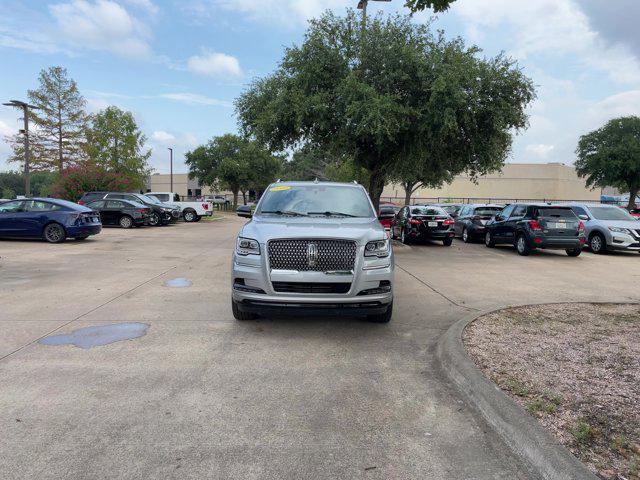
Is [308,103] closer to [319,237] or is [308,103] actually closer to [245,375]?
[319,237]

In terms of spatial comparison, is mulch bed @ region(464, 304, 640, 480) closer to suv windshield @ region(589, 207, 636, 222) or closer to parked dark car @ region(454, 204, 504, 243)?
suv windshield @ region(589, 207, 636, 222)

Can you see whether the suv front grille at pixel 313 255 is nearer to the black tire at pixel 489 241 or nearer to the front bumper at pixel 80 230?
the front bumper at pixel 80 230

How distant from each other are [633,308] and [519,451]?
5239 millimetres

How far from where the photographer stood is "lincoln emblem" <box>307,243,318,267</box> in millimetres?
5523

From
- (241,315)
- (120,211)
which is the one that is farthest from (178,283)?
(120,211)

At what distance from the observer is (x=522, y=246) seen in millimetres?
15289

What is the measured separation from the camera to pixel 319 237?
551cm

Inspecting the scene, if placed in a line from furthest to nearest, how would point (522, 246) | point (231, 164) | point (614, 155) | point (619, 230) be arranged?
point (231, 164) → point (614, 155) → point (619, 230) → point (522, 246)

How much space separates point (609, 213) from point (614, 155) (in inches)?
1042

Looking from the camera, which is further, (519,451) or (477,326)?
(477,326)

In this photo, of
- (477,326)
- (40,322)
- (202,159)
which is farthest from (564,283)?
(202,159)

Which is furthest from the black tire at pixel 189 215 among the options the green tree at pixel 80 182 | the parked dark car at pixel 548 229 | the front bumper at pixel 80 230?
the parked dark car at pixel 548 229

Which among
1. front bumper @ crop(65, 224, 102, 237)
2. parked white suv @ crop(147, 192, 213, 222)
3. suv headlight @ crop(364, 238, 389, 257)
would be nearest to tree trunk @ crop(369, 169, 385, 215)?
front bumper @ crop(65, 224, 102, 237)

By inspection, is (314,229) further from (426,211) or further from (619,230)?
(619,230)
